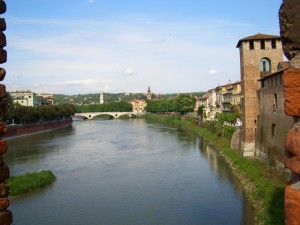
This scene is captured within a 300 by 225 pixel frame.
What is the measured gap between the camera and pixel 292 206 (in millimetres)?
1519

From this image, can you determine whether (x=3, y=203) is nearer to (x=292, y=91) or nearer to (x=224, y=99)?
(x=292, y=91)

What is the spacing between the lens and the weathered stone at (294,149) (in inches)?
59.7

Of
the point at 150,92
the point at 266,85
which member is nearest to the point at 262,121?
the point at 266,85

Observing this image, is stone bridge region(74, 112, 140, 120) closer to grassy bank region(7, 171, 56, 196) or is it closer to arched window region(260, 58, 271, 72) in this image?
arched window region(260, 58, 271, 72)

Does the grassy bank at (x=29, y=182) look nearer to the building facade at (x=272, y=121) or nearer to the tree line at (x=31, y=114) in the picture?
the building facade at (x=272, y=121)

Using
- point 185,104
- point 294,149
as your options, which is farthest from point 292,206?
point 185,104

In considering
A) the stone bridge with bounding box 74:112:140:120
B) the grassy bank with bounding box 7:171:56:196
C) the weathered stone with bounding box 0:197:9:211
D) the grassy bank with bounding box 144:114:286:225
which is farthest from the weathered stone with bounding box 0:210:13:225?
the stone bridge with bounding box 74:112:140:120

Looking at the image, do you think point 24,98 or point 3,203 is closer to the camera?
point 3,203

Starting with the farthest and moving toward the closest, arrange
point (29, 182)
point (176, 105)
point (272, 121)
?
point (176, 105)
point (272, 121)
point (29, 182)

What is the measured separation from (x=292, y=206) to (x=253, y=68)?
64.7ft

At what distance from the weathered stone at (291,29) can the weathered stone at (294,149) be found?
11.1 inches

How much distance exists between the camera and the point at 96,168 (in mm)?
21672

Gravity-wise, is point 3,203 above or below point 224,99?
below

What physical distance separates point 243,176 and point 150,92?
135m
